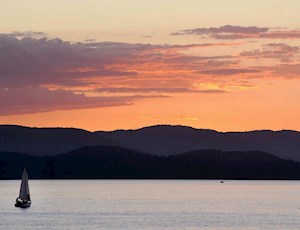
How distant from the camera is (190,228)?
160 m

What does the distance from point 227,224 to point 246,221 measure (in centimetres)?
1024

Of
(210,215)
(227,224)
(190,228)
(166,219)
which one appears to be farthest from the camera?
(210,215)

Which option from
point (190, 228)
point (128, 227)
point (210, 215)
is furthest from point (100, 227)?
point (210, 215)

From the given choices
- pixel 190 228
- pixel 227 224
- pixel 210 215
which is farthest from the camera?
pixel 210 215

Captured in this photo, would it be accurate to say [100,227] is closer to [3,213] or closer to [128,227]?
[128,227]

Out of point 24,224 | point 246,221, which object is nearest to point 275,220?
point 246,221

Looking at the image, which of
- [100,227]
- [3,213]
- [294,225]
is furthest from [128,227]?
[3,213]

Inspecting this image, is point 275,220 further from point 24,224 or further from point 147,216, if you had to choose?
point 24,224

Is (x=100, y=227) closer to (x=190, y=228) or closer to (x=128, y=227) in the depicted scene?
(x=128, y=227)

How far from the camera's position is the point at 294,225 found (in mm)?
172000

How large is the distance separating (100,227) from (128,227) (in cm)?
448

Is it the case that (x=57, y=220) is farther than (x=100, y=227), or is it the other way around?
(x=57, y=220)

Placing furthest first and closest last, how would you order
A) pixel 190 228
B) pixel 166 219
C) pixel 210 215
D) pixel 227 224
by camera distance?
1. pixel 210 215
2. pixel 166 219
3. pixel 227 224
4. pixel 190 228

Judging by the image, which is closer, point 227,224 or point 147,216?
point 227,224
